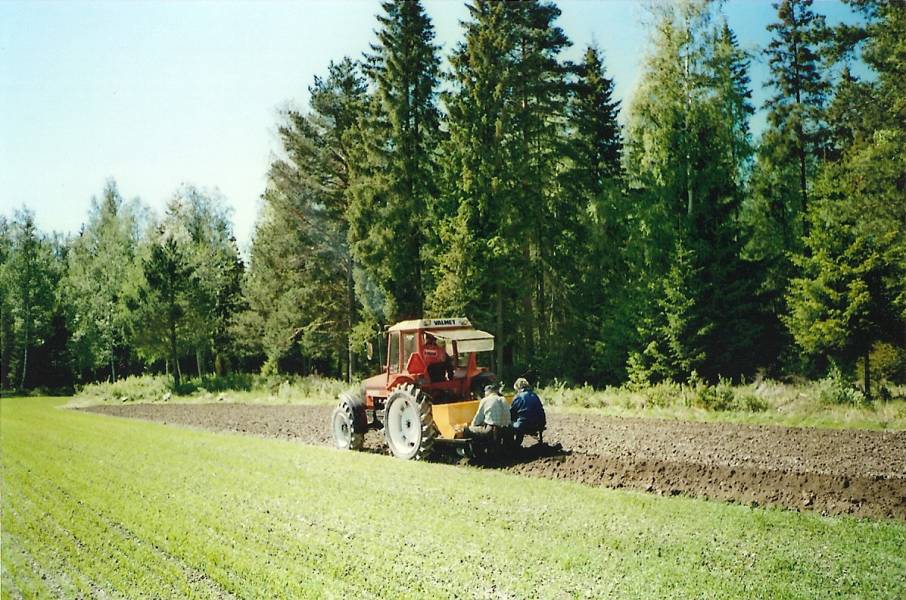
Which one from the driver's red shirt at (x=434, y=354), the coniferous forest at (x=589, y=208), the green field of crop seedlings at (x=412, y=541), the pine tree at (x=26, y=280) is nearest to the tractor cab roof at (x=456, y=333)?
the driver's red shirt at (x=434, y=354)

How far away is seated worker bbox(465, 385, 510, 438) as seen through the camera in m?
9.66

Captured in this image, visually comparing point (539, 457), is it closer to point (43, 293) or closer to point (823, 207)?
point (823, 207)

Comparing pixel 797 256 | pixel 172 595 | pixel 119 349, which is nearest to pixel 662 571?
pixel 172 595

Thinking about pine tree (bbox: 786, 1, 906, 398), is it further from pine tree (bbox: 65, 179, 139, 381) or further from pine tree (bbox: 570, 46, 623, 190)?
pine tree (bbox: 65, 179, 139, 381)

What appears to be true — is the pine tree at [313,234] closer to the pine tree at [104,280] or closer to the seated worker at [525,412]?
the pine tree at [104,280]

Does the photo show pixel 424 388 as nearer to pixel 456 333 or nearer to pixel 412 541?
pixel 456 333

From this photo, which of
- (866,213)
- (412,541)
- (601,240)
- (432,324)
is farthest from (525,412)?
(601,240)

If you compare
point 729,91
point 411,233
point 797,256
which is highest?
point 729,91

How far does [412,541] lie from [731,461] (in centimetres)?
574

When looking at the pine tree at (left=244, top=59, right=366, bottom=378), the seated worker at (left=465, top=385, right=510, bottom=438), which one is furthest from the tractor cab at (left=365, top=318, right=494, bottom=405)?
the pine tree at (left=244, top=59, right=366, bottom=378)

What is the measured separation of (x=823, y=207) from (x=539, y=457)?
5.37 m

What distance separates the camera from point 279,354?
29688mm

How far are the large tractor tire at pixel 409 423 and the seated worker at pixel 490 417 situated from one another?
2.58 ft

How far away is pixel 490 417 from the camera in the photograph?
9680mm
